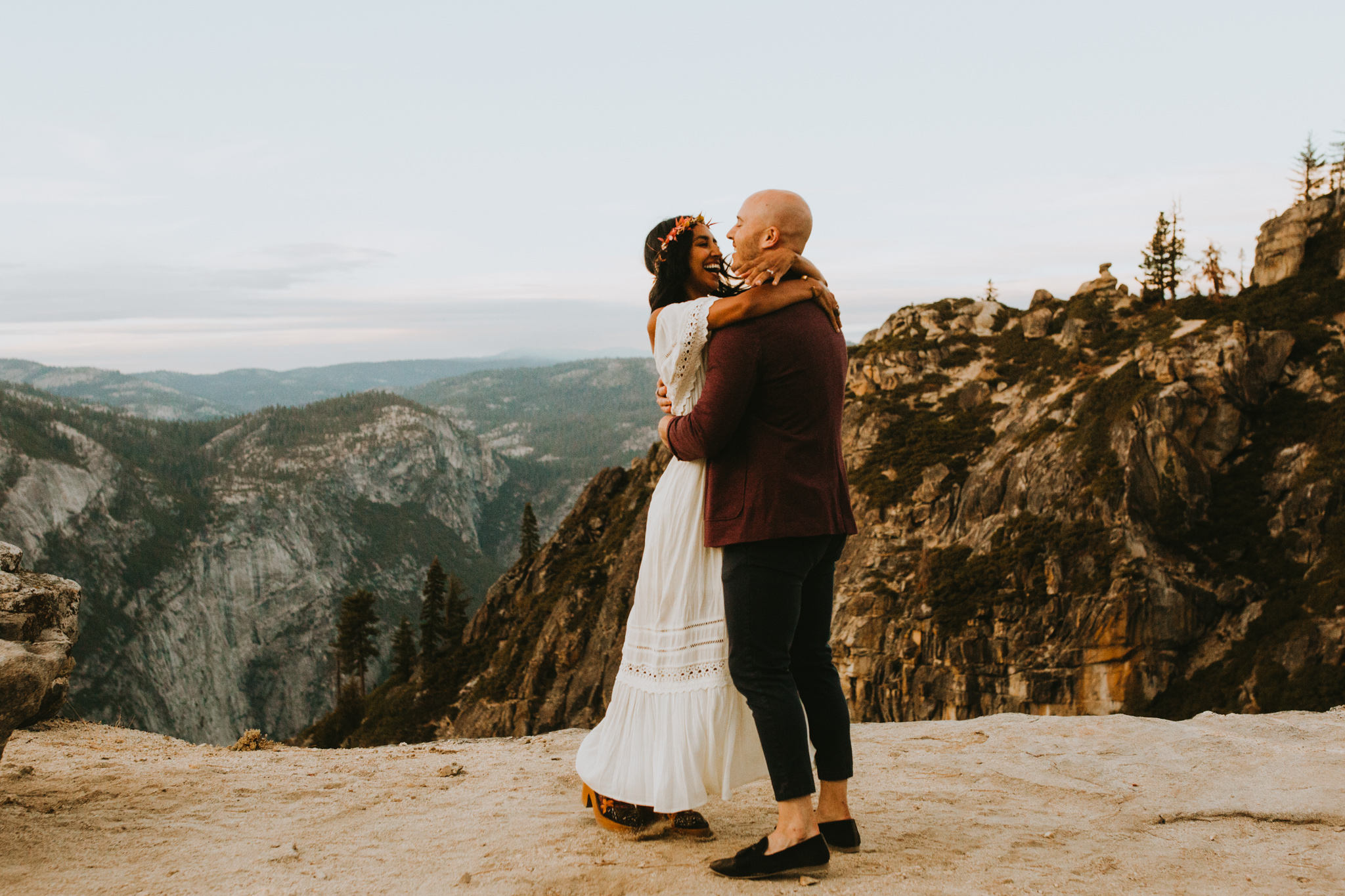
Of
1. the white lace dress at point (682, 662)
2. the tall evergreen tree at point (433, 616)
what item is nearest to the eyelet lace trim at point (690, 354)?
the white lace dress at point (682, 662)

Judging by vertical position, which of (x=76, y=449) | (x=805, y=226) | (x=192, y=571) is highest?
(x=805, y=226)

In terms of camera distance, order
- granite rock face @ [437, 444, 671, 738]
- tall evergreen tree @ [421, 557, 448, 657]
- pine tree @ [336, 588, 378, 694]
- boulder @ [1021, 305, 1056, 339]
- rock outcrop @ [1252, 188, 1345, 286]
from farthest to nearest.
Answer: tall evergreen tree @ [421, 557, 448, 657]
pine tree @ [336, 588, 378, 694]
granite rock face @ [437, 444, 671, 738]
boulder @ [1021, 305, 1056, 339]
rock outcrop @ [1252, 188, 1345, 286]

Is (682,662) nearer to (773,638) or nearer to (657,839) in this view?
(773,638)

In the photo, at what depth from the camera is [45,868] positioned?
A: 150 inches

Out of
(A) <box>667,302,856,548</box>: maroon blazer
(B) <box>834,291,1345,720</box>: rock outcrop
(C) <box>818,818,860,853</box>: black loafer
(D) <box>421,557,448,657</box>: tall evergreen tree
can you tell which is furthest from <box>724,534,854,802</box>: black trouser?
(D) <box>421,557,448,657</box>: tall evergreen tree

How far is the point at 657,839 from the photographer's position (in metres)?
4.19

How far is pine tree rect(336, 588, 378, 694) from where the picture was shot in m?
63.4

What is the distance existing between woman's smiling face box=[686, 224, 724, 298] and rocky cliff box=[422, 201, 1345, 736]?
88.3 ft

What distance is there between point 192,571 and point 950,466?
182 m

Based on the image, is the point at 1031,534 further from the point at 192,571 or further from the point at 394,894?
the point at 192,571

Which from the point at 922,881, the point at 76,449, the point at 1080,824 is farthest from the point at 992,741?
the point at 76,449

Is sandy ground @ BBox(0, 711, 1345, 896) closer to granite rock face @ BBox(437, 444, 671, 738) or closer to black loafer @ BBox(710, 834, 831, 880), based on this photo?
black loafer @ BBox(710, 834, 831, 880)

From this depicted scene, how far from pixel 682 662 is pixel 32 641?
4340 mm

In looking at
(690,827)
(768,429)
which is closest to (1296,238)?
(768,429)
